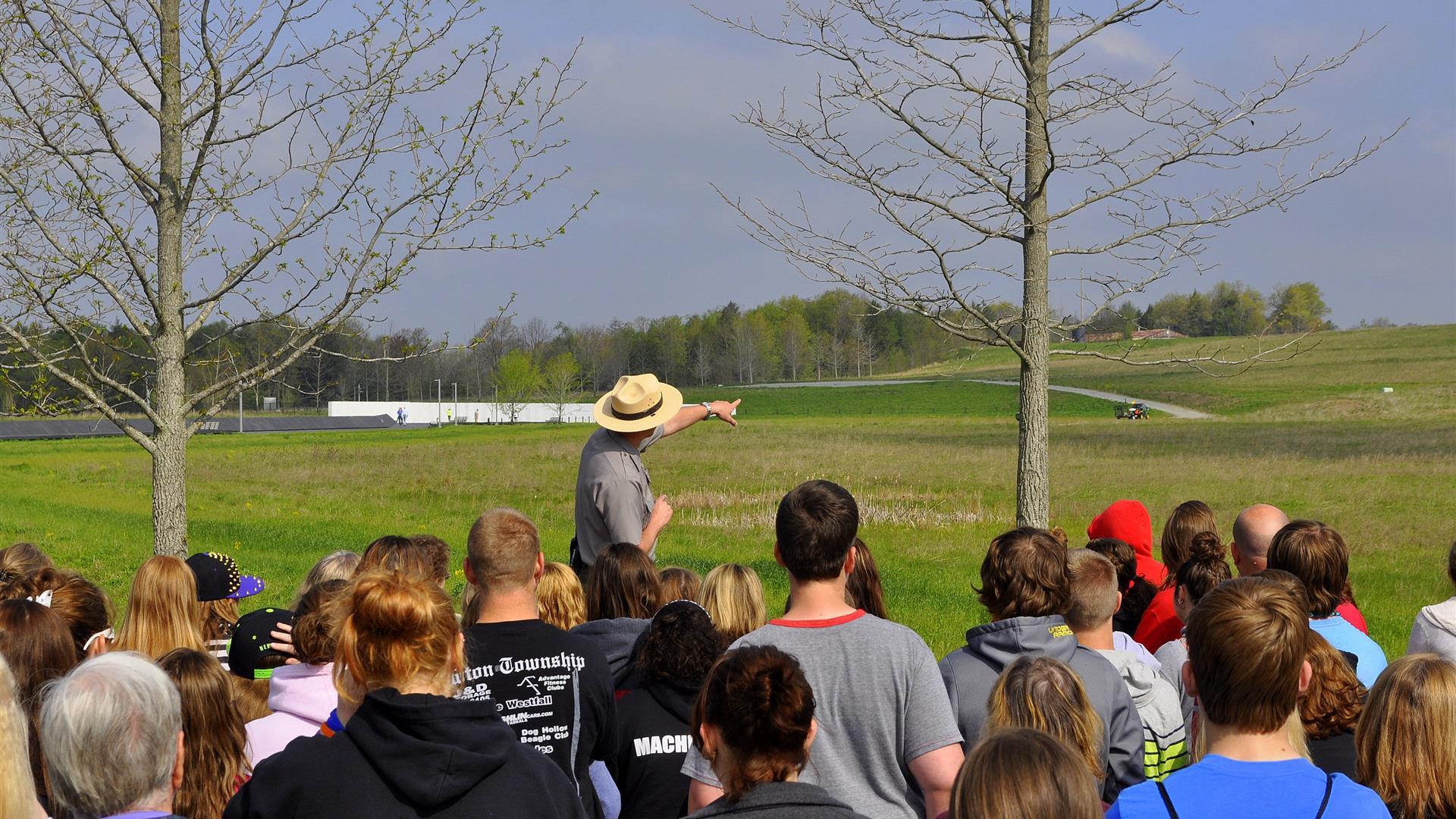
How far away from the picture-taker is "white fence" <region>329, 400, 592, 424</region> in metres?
104

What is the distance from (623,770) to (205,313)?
5836 millimetres

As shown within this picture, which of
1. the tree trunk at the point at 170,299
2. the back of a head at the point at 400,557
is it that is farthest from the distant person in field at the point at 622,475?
the tree trunk at the point at 170,299

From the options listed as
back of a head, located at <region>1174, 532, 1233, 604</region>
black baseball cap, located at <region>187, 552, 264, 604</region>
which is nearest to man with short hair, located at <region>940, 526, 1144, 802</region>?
back of a head, located at <region>1174, 532, 1233, 604</region>

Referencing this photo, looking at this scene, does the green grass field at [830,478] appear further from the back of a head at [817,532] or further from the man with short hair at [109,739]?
the man with short hair at [109,739]

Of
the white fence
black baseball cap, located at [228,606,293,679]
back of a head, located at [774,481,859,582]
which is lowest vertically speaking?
the white fence

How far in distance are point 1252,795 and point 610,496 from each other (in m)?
4.52

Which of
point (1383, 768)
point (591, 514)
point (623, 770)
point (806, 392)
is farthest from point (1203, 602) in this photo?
point (806, 392)

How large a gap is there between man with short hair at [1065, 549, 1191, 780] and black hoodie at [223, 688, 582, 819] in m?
2.32

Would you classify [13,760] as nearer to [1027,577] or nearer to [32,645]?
[32,645]

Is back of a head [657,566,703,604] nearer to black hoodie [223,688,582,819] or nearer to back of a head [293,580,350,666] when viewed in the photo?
back of a head [293,580,350,666]

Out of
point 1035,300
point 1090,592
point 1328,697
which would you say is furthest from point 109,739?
point 1035,300

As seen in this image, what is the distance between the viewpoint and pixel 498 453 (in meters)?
44.4

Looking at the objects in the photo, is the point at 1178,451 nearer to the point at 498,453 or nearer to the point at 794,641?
the point at 498,453

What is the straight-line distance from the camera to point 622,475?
6785 millimetres
